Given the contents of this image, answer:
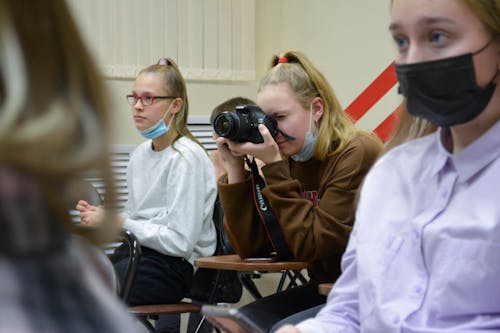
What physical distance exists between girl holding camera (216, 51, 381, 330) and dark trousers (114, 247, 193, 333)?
0.55 metres

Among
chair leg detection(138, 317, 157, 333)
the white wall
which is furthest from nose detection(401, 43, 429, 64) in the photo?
the white wall

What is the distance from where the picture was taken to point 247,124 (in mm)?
2516

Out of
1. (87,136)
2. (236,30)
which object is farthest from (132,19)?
(87,136)

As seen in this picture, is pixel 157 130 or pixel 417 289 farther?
pixel 157 130

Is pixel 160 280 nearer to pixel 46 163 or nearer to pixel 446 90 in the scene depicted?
pixel 446 90

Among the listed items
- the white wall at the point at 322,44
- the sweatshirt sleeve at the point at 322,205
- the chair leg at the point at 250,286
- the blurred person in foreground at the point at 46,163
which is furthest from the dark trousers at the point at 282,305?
the white wall at the point at 322,44

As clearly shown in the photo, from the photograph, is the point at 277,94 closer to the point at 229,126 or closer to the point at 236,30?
the point at 229,126

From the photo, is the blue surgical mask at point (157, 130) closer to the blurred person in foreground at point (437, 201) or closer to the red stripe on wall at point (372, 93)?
the red stripe on wall at point (372, 93)

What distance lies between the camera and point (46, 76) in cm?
49

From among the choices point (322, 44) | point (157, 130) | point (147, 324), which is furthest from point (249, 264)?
point (322, 44)

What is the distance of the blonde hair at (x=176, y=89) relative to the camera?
3465 mm

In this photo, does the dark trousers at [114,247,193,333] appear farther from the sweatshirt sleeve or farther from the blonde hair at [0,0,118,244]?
the blonde hair at [0,0,118,244]

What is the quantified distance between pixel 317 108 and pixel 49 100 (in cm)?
211

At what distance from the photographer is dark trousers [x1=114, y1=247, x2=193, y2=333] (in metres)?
2.97
